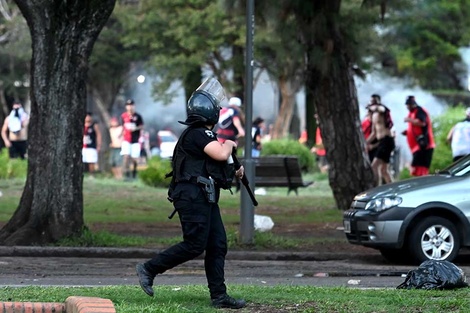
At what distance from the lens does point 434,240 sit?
14297 millimetres

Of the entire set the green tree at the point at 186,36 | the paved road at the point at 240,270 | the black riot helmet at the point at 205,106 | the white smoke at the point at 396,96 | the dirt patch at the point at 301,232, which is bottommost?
the paved road at the point at 240,270

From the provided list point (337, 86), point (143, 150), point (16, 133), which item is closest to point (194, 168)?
point (337, 86)

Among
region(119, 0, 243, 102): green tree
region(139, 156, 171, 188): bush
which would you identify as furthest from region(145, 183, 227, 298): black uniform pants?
region(119, 0, 243, 102): green tree

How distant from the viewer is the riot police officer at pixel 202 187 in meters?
Answer: 9.11

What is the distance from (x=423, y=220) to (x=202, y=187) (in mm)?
5748

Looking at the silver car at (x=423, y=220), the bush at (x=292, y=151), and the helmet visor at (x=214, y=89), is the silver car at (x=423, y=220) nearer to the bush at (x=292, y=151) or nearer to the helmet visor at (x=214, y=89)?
the helmet visor at (x=214, y=89)

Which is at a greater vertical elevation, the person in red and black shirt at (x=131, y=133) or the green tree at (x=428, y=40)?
the green tree at (x=428, y=40)

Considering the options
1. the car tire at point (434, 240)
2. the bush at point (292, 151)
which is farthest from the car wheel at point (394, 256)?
the bush at point (292, 151)

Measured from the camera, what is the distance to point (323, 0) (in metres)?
19.5

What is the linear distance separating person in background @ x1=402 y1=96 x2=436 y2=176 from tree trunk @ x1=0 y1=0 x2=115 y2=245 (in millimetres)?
9063

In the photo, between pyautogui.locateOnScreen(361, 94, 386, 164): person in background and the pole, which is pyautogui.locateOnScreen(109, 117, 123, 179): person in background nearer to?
pyautogui.locateOnScreen(361, 94, 386, 164): person in background

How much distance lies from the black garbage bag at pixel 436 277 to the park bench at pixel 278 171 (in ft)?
45.9

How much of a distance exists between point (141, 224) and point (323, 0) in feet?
15.0

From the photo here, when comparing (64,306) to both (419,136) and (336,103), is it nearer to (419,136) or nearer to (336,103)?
(336,103)
